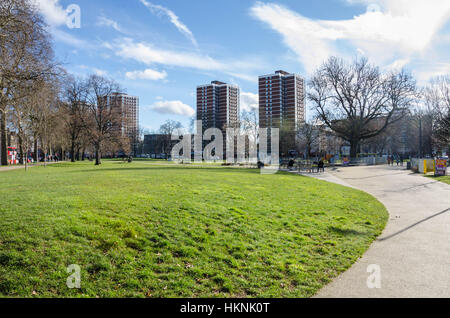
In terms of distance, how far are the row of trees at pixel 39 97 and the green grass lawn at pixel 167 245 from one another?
22.4 ft

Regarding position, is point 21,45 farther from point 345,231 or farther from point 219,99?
point 219,99

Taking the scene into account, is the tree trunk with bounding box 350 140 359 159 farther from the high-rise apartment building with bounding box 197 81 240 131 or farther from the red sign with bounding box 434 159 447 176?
the high-rise apartment building with bounding box 197 81 240 131

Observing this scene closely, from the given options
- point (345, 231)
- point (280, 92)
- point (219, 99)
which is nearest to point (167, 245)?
point (345, 231)

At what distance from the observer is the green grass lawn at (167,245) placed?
4.80 m

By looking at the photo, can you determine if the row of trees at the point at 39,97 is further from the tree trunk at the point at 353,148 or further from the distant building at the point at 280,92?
the distant building at the point at 280,92

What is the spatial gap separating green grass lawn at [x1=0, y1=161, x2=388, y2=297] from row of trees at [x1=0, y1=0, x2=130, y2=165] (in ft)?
22.4

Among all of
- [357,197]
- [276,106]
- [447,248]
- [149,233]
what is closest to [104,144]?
[357,197]

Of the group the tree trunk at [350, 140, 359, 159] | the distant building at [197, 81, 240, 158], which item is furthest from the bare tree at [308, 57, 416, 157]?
the distant building at [197, 81, 240, 158]

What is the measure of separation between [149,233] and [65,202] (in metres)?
3.15

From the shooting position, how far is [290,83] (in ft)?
406

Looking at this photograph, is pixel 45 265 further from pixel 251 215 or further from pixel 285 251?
pixel 251 215

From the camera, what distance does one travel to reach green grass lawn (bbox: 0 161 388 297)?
480cm

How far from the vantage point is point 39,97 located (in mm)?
26359

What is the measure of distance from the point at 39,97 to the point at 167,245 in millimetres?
26020
